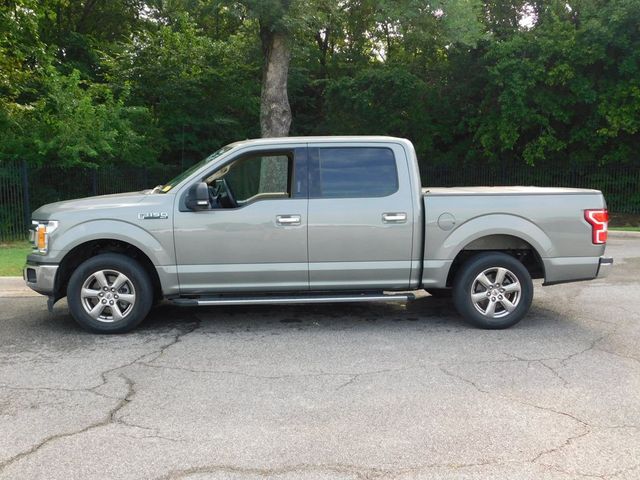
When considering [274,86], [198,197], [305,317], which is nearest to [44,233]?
[198,197]

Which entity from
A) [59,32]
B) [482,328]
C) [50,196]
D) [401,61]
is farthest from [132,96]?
[482,328]

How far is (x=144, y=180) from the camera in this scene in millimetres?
18500

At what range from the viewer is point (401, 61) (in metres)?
25.8

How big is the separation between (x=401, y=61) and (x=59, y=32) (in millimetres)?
14850

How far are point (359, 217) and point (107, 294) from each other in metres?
2.67

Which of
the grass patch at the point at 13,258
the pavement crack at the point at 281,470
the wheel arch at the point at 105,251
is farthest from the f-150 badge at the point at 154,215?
the grass patch at the point at 13,258

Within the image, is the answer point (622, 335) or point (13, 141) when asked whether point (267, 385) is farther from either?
point (13, 141)

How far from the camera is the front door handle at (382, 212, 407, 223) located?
21.0ft

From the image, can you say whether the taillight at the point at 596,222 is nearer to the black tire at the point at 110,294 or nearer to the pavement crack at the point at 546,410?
the pavement crack at the point at 546,410

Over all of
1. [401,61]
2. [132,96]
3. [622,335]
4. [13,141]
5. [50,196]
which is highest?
[401,61]

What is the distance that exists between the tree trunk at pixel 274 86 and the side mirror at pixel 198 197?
967 cm

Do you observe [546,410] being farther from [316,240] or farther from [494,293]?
[316,240]

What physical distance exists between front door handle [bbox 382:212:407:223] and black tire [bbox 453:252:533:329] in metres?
0.87

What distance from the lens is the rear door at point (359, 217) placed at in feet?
21.0
